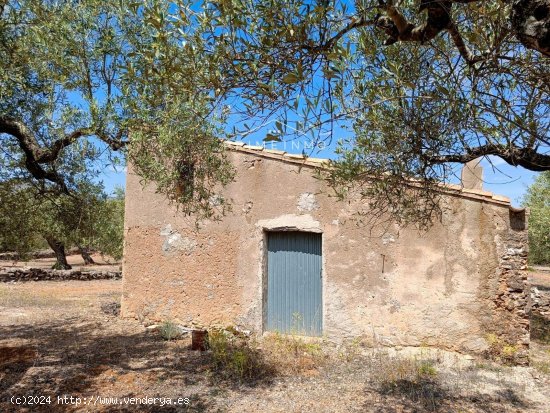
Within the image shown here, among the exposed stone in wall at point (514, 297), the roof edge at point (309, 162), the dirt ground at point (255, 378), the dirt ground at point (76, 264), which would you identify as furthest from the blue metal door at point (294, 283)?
the dirt ground at point (76, 264)

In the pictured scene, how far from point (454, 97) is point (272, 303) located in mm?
5943

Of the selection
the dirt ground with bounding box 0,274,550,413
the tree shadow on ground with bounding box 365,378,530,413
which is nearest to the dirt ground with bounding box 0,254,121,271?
the dirt ground with bounding box 0,274,550,413

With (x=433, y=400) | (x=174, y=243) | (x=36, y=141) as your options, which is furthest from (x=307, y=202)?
(x=36, y=141)

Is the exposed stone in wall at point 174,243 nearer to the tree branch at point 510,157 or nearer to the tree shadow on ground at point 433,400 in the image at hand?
the tree shadow on ground at point 433,400

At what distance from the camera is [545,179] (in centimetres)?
1697

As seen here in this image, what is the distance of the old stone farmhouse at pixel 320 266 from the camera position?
7.10 meters

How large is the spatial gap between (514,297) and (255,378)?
4491 millimetres

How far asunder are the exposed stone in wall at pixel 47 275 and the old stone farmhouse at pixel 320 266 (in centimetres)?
1192

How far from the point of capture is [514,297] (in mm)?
6961

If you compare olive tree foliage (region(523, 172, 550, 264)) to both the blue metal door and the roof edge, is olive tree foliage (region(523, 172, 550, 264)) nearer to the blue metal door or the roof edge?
the roof edge

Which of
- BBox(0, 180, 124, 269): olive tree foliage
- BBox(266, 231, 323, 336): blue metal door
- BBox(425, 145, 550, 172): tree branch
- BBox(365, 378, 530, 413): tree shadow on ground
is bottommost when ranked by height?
BBox(365, 378, 530, 413): tree shadow on ground

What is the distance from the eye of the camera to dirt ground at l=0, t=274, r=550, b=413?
5.34m

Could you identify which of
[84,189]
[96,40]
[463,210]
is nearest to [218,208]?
[84,189]

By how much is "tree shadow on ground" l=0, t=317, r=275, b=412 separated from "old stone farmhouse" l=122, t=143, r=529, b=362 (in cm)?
127
